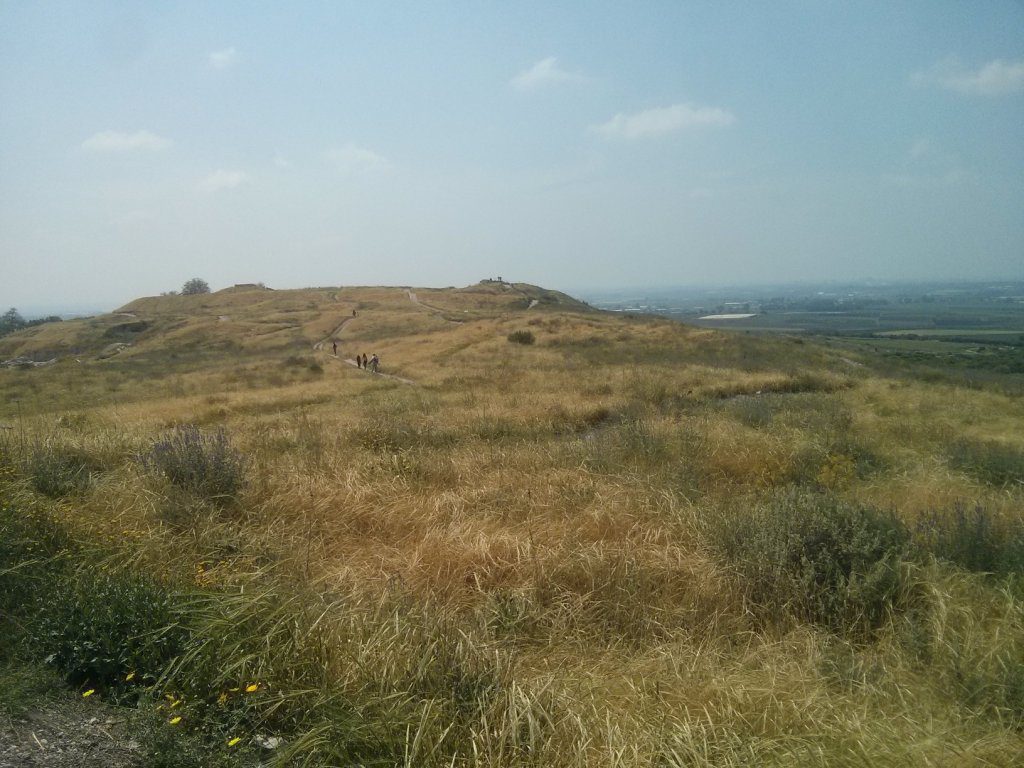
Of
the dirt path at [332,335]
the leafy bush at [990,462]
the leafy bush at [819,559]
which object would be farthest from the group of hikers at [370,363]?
the leafy bush at [819,559]

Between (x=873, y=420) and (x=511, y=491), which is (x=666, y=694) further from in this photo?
(x=873, y=420)

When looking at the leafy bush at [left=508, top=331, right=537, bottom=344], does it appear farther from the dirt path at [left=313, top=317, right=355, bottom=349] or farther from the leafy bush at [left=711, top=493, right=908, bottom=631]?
the leafy bush at [left=711, top=493, right=908, bottom=631]

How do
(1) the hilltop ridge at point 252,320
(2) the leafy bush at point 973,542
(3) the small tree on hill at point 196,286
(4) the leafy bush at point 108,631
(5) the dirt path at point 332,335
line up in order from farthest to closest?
(3) the small tree on hill at point 196,286 < (1) the hilltop ridge at point 252,320 < (5) the dirt path at point 332,335 < (2) the leafy bush at point 973,542 < (4) the leafy bush at point 108,631

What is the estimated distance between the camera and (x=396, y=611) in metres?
3.73

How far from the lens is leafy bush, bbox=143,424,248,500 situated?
19.6ft

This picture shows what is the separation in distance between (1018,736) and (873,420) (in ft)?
36.8

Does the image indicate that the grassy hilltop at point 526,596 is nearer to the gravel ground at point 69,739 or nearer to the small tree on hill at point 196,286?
the gravel ground at point 69,739

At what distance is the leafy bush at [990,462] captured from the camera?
834cm

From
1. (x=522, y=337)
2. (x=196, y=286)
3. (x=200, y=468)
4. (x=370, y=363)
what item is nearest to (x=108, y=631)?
(x=200, y=468)

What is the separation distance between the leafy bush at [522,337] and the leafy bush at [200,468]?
3203 cm

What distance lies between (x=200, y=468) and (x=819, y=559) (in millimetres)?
5454

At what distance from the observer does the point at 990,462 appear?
8.78m

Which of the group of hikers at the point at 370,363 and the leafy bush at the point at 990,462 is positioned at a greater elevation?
the leafy bush at the point at 990,462

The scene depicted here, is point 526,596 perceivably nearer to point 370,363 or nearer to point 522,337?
point 370,363
